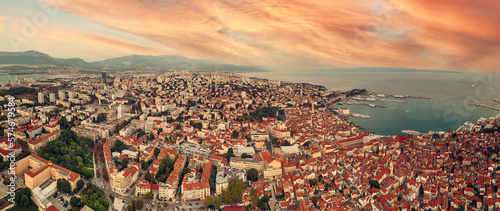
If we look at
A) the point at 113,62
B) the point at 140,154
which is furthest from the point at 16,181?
the point at 113,62

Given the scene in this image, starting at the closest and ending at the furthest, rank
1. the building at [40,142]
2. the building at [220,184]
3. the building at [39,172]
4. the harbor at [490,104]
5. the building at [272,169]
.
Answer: the building at [39,172], the building at [220,184], the building at [272,169], the building at [40,142], the harbor at [490,104]

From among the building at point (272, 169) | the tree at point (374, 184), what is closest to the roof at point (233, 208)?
the building at point (272, 169)

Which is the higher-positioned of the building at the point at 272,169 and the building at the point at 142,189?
the building at the point at 272,169

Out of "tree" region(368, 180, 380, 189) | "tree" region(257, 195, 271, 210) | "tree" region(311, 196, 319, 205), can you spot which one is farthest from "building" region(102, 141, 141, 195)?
"tree" region(368, 180, 380, 189)

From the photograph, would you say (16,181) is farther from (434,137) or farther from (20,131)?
(434,137)

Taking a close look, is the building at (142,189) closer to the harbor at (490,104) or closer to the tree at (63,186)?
the tree at (63,186)

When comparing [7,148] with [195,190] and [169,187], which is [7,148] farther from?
[195,190]
